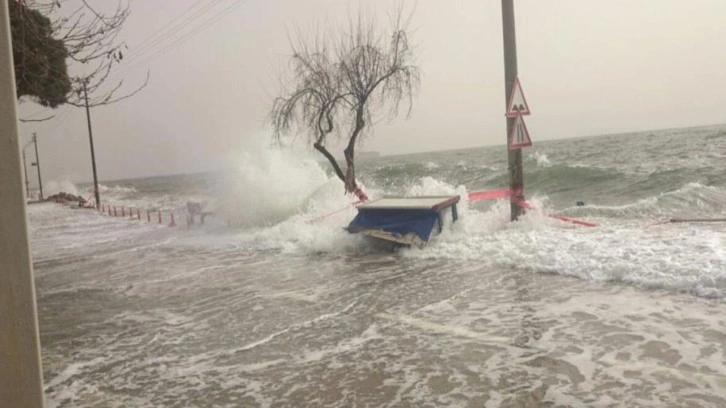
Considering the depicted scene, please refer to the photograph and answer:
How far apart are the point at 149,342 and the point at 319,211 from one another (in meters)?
9.99

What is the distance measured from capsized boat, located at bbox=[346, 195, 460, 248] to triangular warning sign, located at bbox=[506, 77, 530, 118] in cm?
196

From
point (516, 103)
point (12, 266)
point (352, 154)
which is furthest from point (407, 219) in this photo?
point (12, 266)

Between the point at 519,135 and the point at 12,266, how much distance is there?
337 inches

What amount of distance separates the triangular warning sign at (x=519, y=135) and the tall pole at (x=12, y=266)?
8344 millimetres

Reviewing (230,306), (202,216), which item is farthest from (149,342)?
(202,216)

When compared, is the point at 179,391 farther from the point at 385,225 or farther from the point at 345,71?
the point at 345,71

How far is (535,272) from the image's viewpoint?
7.36m

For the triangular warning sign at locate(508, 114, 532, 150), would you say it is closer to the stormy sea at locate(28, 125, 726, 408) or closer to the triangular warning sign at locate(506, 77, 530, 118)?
the triangular warning sign at locate(506, 77, 530, 118)

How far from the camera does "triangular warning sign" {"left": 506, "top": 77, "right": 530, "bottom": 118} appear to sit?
9289 millimetres

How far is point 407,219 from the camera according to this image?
991cm

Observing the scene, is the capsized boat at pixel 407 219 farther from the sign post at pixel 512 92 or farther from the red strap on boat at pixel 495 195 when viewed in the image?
the sign post at pixel 512 92

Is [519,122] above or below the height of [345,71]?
below

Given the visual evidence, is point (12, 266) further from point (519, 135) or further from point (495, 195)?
point (495, 195)

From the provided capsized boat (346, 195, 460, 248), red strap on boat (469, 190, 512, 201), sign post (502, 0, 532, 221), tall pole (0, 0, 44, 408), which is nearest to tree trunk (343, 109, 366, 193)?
red strap on boat (469, 190, 512, 201)
